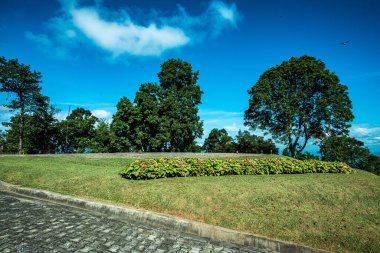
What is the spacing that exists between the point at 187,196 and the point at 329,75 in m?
27.0

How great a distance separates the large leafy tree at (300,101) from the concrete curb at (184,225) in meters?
24.1

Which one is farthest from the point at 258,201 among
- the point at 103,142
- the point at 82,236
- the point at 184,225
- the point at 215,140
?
the point at 215,140

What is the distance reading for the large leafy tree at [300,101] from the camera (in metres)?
26.5

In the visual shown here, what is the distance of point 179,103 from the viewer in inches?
1288

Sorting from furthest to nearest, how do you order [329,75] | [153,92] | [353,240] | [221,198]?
[153,92] → [329,75] → [221,198] → [353,240]

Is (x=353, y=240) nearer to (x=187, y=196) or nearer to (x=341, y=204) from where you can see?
(x=341, y=204)

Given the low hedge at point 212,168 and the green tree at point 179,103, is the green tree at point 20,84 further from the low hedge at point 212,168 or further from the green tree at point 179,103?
the low hedge at point 212,168

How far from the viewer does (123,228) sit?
18.2ft

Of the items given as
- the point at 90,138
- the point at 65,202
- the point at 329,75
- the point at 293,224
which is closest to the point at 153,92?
the point at 90,138

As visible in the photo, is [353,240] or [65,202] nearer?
[353,240]

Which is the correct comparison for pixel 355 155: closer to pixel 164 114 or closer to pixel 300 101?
pixel 300 101

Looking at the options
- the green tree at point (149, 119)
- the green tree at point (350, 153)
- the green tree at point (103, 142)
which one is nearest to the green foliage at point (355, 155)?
the green tree at point (350, 153)

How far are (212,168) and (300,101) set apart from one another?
2167 centimetres

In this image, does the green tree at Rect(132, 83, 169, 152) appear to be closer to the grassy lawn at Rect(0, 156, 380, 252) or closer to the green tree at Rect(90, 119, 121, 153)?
the green tree at Rect(90, 119, 121, 153)
